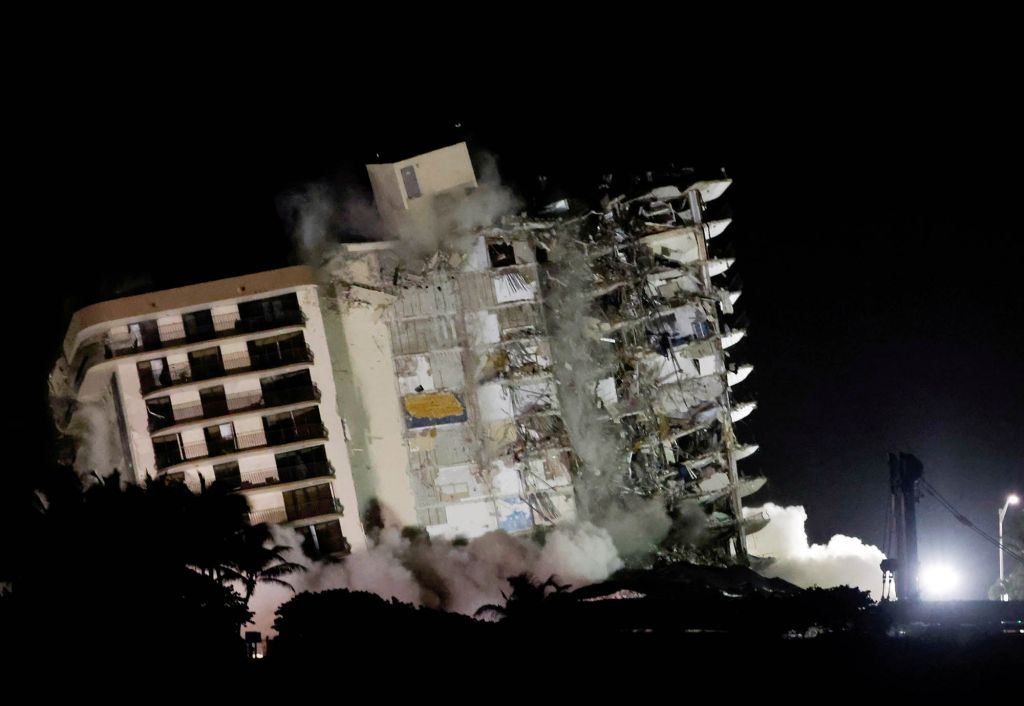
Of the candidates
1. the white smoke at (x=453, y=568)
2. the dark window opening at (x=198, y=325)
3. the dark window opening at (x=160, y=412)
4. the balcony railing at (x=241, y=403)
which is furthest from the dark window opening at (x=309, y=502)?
the dark window opening at (x=198, y=325)

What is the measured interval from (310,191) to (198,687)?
29.8 metres

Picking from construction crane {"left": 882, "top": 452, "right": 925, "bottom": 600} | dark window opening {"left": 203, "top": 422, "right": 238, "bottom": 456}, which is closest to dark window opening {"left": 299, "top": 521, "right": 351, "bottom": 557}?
dark window opening {"left": 203, "top": 422, "right": 238, "bottom": 456}

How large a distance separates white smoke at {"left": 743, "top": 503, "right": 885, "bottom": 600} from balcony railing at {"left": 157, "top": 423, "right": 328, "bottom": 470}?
82.0ft

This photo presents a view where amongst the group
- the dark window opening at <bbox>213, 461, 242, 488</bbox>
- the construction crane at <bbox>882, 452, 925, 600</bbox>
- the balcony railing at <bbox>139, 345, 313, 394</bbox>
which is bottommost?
the construction crane at <bbox>882, 452, 925, 600</bbox>

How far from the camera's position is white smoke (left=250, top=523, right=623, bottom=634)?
163 feet

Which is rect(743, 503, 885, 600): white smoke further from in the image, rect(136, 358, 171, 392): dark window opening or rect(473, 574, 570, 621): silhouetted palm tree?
rect(136, 358, 171, 392): dark window opening

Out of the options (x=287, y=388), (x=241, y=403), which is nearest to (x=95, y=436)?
(x=241, y=403)

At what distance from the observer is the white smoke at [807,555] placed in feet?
212

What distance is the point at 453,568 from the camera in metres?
52.1

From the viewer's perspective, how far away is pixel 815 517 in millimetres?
73375

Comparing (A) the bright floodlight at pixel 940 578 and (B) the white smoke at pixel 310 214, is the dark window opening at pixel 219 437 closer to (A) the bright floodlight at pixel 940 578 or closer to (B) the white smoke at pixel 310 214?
(B) the white smoke at pixel 310 214

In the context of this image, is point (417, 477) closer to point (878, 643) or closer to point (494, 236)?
point (494, 236)

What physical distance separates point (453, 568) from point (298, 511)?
23.7 ft

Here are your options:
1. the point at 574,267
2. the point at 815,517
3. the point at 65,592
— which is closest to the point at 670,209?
the point at 574,267
